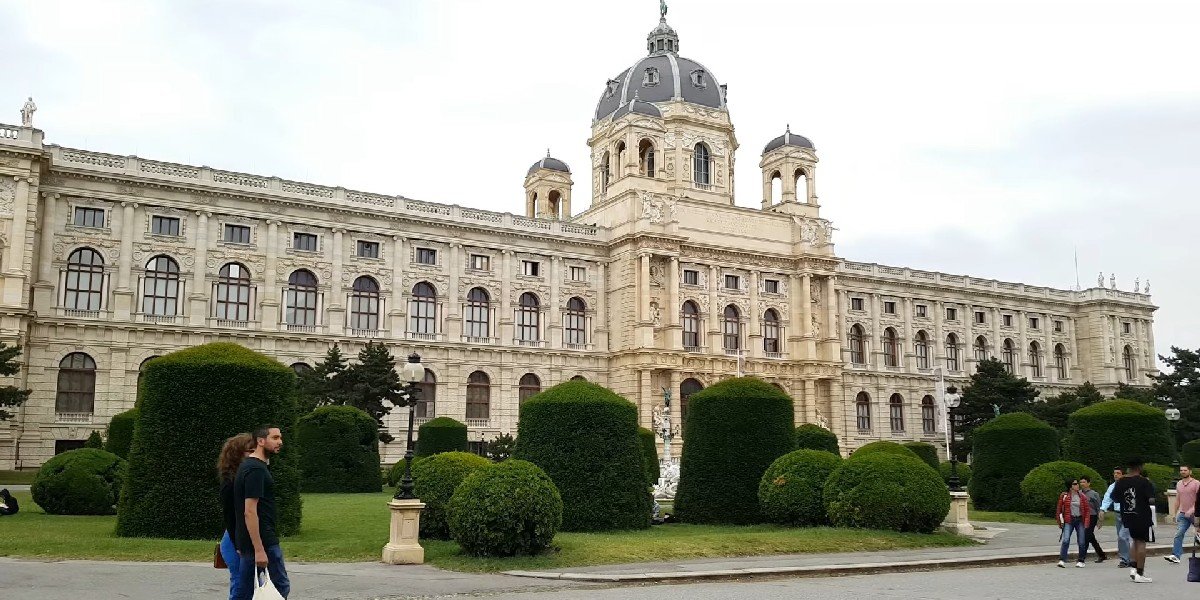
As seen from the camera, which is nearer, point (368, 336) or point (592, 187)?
point (368, 336)

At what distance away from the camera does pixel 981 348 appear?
77875 mm

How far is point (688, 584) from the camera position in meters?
14.9

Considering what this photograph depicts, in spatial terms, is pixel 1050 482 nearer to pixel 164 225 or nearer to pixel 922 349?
pixel 164 225

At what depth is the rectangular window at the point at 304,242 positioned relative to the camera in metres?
51.4

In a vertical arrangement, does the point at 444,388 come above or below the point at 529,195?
below

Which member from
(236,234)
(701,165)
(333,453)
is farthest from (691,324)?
(333,453)

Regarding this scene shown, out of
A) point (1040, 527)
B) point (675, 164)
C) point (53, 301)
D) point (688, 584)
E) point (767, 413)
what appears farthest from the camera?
point (675, 164)

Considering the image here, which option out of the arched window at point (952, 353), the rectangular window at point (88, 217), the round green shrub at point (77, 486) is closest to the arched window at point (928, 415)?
the arched window at point (952, 353)

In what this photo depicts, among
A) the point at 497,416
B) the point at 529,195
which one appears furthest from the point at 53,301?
the point at 529,195

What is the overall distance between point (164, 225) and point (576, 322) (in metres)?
24.0

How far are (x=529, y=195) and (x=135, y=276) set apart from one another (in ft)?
105

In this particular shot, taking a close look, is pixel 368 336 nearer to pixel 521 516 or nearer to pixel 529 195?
pixel 529 195

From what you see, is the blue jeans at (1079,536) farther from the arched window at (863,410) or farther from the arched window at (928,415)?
the arched window at (928,415)

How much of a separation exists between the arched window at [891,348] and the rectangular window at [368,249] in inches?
1566
